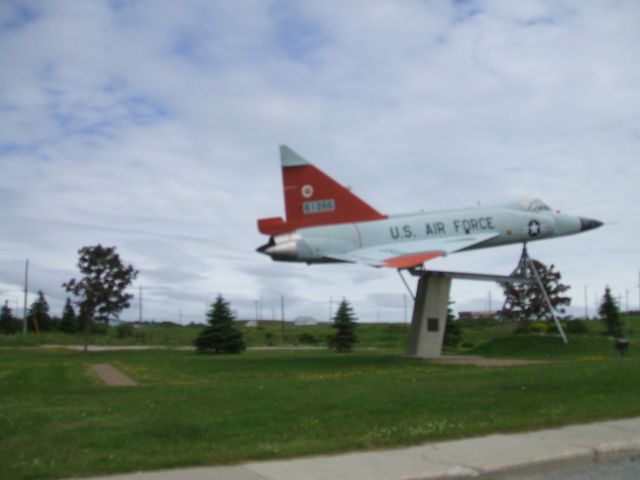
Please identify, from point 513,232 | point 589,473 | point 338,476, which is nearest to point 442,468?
point 338,476

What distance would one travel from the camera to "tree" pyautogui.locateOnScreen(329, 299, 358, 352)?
138ft

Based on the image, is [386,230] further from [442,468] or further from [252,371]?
[442,468]

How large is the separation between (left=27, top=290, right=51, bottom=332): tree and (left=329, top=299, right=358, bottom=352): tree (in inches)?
2117

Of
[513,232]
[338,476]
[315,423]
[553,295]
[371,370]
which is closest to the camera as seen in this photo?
[338,476]

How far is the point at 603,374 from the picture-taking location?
46.5 ft

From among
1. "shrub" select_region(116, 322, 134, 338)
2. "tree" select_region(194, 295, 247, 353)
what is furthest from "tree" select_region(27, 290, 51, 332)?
"tree" select_region(194, 295, 247, 353)

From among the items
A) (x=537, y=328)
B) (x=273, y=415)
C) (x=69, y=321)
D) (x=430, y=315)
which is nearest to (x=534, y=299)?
(x=537, y=328)

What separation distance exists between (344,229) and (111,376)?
29.4 ft

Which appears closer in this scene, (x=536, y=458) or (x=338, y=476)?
(x=338, y=476)

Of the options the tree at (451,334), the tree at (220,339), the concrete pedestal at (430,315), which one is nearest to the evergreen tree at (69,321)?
the tree at (220,339)

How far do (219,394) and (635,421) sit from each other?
6927mm

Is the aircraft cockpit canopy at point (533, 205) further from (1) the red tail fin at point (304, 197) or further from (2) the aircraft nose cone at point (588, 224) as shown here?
(1) the red tail fin at point (304, 197)

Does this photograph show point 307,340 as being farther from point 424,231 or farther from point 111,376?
point 111,376

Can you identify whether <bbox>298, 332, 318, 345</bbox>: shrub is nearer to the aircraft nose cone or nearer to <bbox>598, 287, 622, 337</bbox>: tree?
<bbox>598, 287, 622, 337</bbox>: tree
